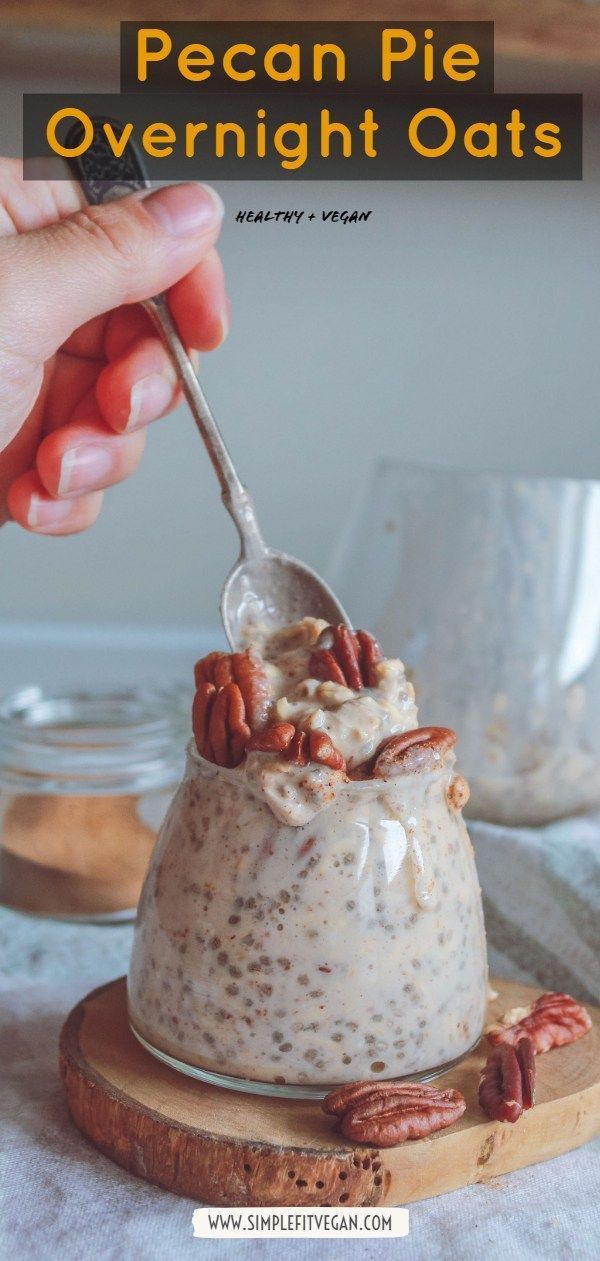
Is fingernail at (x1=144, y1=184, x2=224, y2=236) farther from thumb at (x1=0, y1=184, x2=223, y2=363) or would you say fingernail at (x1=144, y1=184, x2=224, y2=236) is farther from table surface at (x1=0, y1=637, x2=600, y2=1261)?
table surface at (x1=0, y1=637, x2=600, y2=1261)

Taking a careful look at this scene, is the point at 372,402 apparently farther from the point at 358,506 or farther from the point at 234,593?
the point at 234,593

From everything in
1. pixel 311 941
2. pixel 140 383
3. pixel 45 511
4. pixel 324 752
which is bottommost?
pixel 311 941

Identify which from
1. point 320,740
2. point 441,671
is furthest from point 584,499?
point 320,740

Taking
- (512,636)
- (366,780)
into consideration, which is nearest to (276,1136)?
(366,780)

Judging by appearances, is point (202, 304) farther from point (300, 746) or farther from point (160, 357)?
point (300, 746)

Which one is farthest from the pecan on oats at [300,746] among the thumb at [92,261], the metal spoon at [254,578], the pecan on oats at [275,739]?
the thumb at [92,261]

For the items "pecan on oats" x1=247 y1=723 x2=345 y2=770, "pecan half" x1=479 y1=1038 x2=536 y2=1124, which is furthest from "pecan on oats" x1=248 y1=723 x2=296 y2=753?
"pecan half" x1=479 y1=1038 x2=536 y2=1124

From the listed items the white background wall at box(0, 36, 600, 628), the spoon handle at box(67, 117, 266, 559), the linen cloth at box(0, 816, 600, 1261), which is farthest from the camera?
the white background wall at box(0, 36, 600, 628)

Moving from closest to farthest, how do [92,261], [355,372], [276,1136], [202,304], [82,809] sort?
[276,1136] < [92,261] < [202,304] < [82,809] < [355,372]
